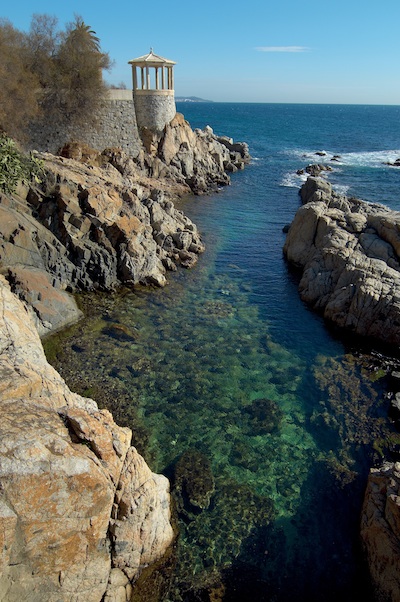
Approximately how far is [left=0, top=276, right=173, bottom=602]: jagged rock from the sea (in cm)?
123

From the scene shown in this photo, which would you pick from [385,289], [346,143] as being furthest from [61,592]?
[346,143]

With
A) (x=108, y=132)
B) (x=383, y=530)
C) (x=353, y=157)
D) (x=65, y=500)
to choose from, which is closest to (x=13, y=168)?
(x=65, y=500)

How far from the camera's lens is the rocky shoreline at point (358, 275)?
36.8 ft

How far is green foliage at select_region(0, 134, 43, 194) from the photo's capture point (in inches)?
834

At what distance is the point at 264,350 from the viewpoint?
61.5ft

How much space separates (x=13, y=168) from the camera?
21578 millimetres

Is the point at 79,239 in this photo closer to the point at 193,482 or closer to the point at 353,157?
the point at 193,482

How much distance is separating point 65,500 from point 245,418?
8151 mm

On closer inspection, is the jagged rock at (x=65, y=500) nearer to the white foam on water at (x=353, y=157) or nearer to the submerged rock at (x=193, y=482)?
the submerged rock at (x=193, y=482)

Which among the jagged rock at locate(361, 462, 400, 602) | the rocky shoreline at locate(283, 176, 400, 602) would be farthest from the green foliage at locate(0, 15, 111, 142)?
the jagged rock at locate(361, 462, 400, 602)

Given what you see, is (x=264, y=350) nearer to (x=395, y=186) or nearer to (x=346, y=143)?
(x=395, y=186)

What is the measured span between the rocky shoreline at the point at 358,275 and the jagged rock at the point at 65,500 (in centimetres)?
582

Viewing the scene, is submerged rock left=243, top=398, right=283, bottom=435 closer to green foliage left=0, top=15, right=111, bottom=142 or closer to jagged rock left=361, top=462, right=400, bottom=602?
jagged rock left=361, top=462, right=400, bottom=602

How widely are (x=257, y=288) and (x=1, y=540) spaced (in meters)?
19.7
